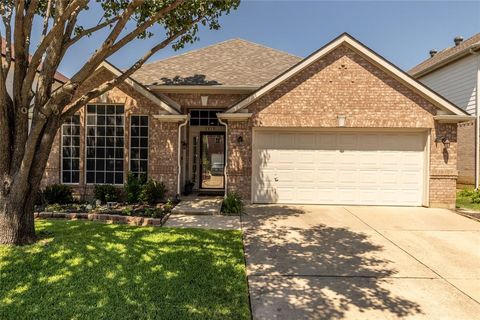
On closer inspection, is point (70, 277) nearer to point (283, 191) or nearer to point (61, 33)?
point (61, 33)

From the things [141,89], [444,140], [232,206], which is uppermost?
[141,89]

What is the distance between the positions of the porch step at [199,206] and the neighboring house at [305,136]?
816mm

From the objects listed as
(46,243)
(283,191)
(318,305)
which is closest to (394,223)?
(283,191)

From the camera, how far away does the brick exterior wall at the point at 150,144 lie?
10.8 meters

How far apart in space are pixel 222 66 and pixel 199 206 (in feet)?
21.7

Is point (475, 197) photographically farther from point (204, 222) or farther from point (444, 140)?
point (204, 222)

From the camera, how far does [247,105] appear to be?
34.5ft

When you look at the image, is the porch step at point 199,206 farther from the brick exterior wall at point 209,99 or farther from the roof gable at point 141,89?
the brick exterior wall at point 209,99

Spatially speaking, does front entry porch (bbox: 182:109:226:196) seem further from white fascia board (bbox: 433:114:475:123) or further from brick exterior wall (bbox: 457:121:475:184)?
brick exterior wall (bbox: 457:121:475:184)

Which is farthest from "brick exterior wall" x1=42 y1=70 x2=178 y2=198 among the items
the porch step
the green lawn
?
the green lawn

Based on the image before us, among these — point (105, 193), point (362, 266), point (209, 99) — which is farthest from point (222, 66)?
point (362, 266)

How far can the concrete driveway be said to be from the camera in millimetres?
4074

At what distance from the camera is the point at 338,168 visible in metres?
10.9

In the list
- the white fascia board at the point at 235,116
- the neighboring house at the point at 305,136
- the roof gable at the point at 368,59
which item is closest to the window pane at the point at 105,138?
the neighboring house at the point at 305,136
